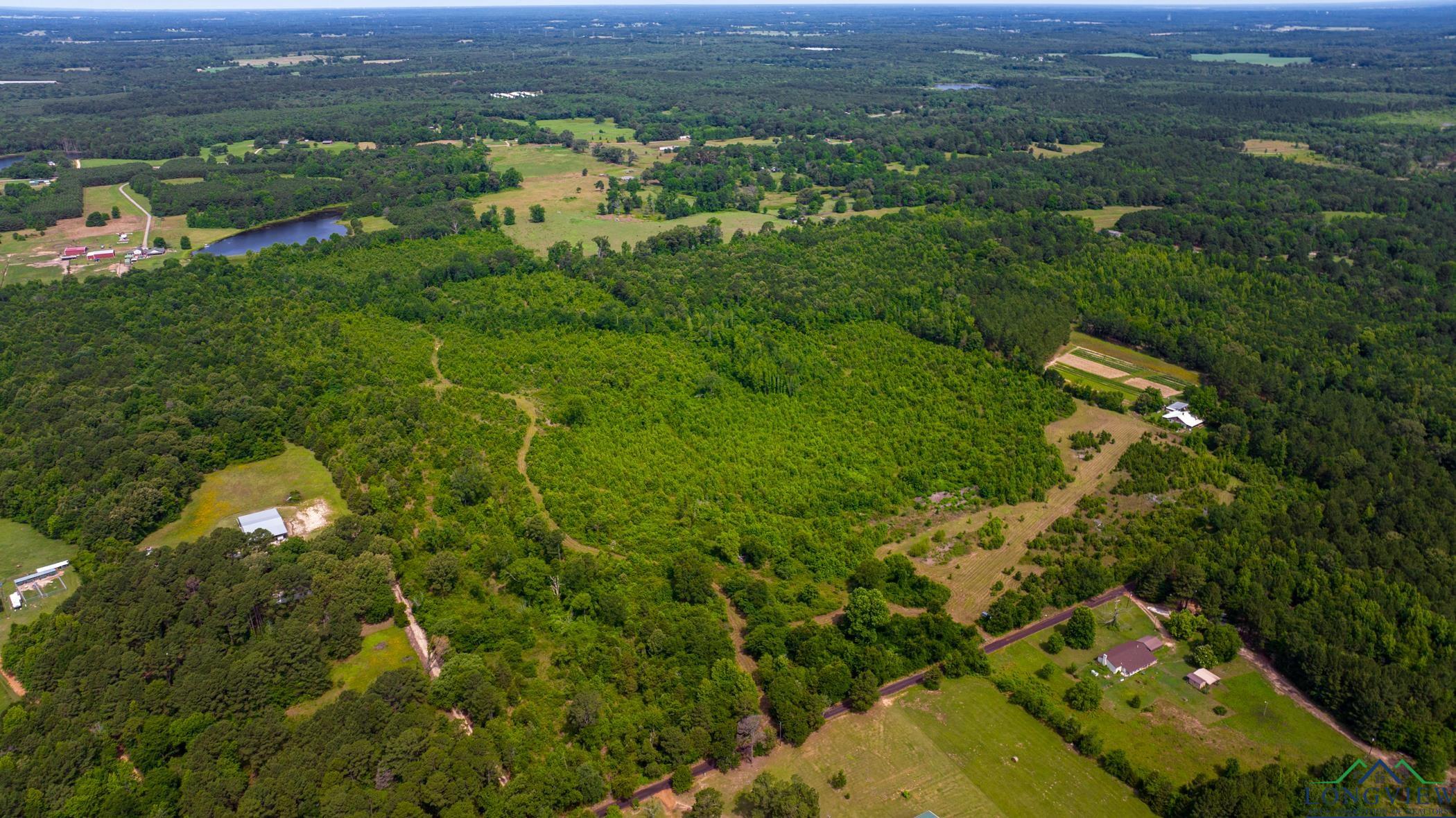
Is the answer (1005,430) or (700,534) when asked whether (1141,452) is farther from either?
(700,534)

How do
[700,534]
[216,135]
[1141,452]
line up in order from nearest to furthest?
[700,534], [1141,452], [216,135]

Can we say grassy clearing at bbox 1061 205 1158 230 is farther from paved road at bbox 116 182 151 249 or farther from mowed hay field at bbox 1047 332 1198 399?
paved road at bbox 116 182 151 249

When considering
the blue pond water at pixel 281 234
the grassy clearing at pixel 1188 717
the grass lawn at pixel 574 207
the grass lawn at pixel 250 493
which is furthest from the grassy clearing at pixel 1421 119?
the grass lawn at pixel 250 493

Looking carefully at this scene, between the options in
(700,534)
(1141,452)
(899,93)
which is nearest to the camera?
(700,534)

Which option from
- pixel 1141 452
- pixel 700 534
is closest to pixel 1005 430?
pixel 1141 452

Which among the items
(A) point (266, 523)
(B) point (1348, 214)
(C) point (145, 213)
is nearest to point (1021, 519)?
(A) point (266, 523)

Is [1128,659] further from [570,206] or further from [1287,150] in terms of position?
[1287,150]
